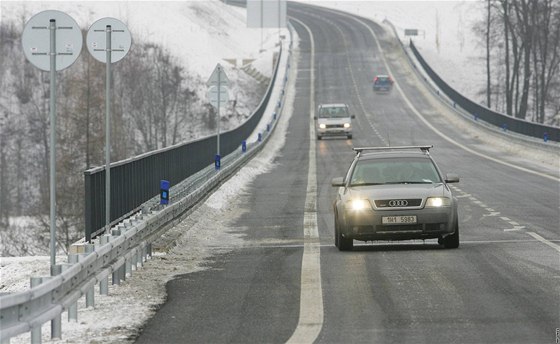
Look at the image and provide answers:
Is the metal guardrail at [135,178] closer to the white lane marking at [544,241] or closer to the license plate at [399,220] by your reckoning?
the license plate at [399,220]

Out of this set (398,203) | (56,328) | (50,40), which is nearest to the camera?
(56,328)

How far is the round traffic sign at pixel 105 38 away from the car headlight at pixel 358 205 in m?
3.83

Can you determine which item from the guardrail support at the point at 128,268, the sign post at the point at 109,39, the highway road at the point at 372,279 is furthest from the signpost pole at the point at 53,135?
the sign post at the point at 109,39

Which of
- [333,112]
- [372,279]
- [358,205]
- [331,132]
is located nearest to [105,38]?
[358,205]

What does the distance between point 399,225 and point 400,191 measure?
1.86 ft

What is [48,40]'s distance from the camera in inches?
470

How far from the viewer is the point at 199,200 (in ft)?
76.1

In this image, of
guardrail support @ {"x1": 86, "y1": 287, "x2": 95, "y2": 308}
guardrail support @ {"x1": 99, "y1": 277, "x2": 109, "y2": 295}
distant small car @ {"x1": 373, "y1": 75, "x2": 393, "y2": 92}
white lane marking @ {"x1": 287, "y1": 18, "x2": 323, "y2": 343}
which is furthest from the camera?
distant small car @ {"x1": 373, "y1": 75, "x2": 393, "y2": 92}

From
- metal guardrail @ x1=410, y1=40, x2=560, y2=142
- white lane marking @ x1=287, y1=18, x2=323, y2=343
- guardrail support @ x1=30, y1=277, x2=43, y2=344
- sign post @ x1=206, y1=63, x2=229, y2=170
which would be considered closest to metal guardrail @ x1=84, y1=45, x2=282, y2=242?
sign post @ x1=206, y1=63, x2=229, y2=170

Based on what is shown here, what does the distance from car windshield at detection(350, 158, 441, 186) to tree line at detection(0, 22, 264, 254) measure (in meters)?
71.1

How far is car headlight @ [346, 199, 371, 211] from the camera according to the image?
1638 centimetres

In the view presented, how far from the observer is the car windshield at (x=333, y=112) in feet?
190

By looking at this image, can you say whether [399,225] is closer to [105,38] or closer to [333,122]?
[105,38]

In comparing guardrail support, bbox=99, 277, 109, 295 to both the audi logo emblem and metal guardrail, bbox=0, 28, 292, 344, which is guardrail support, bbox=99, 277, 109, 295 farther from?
the audi logo emblem
